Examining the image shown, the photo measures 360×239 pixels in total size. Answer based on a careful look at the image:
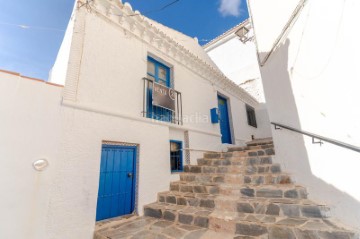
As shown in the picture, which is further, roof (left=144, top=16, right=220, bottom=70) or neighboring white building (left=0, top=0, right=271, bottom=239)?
roof (left=144, top=16, right=220, bottom=70)

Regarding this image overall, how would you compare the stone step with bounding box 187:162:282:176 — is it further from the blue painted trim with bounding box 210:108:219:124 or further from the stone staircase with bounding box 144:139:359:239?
the blue painted trim with bounding box 210:108:219:124

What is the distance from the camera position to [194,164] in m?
5.55

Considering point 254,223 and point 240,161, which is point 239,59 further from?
point 254,223

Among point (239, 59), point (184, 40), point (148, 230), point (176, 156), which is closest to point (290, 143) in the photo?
point (176, 156)

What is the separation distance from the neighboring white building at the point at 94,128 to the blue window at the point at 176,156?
0.10 feet

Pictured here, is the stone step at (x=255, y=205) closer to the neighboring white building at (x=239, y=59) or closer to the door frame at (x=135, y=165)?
the door frame at (x=135, y=165)

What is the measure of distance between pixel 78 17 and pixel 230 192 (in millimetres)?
4839

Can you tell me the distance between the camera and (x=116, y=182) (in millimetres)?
3641

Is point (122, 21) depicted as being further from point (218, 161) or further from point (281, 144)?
point (281, 144)

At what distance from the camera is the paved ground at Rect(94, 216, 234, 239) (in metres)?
2.77

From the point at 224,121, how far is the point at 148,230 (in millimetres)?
5856

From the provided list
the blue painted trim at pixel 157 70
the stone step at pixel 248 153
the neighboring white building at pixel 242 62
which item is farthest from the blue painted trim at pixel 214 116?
the neighboring white building at pixel 242 62

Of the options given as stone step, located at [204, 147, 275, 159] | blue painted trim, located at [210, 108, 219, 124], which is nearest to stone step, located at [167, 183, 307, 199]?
stone step, located at [204, 147, 275, 159]

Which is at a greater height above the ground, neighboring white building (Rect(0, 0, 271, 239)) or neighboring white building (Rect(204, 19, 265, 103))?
neighboring white building (Rect(204, 19, 265, 103))
